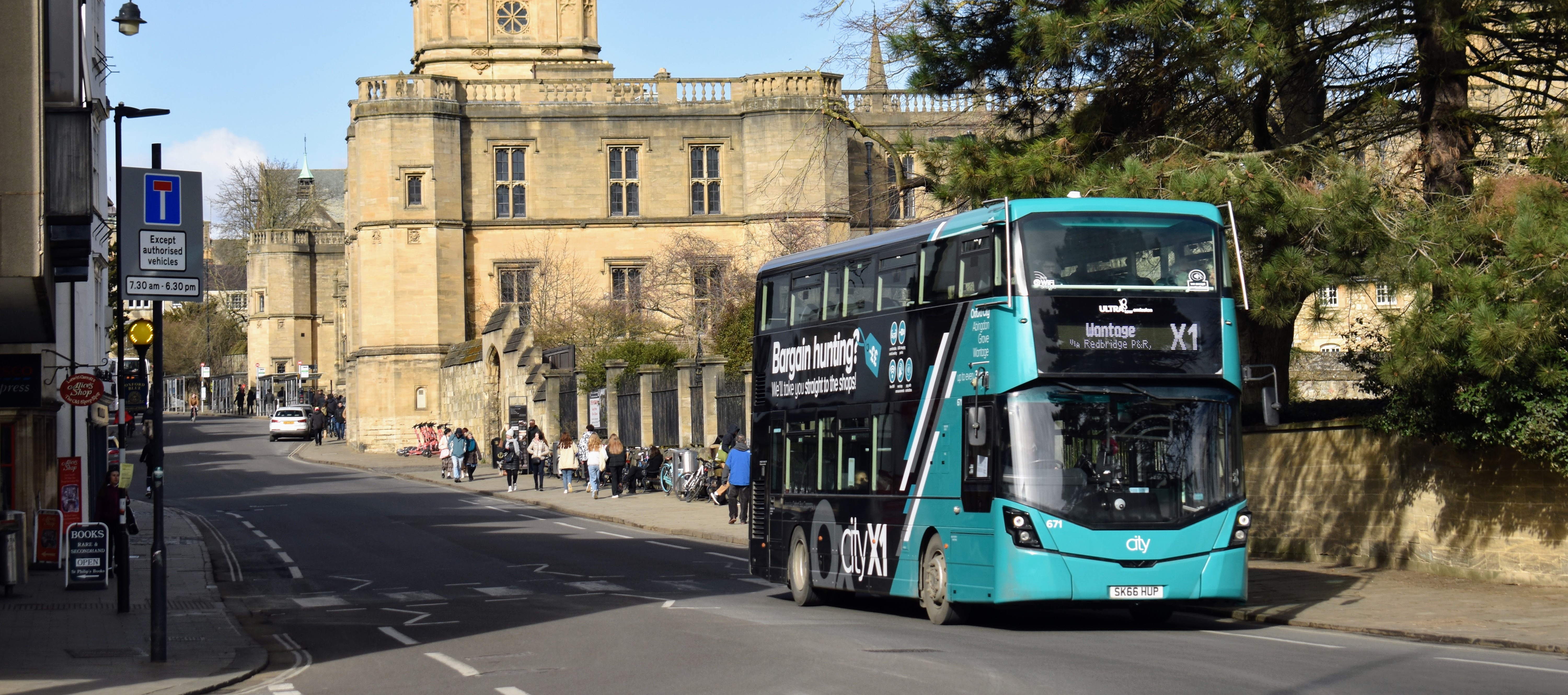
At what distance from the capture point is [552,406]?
157ft

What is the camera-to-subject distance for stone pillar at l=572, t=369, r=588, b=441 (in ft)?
150

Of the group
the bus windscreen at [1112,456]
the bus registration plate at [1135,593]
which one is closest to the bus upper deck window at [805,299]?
the bus windscreen at [1112,456]

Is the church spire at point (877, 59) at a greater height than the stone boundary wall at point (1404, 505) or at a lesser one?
greater

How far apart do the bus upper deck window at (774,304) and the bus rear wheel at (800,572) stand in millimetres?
2446

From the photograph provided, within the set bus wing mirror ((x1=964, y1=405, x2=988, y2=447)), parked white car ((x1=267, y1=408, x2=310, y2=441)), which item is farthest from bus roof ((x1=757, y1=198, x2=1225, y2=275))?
parked white car ((x1=267, y1=408, x2=310, y2=441))

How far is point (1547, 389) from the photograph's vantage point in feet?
53.3

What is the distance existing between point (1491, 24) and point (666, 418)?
26.1 metres

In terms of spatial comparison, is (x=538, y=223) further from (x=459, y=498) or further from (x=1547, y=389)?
(x=1547, y=389)

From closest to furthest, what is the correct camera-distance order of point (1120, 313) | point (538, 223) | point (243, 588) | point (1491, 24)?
point (1120, 313), point (1491, 24), point (243, 588), point (538, 223)

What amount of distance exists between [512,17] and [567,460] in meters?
30.6

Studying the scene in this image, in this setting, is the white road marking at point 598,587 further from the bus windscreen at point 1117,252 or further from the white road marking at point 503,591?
the bus windscreen at point 1117,252

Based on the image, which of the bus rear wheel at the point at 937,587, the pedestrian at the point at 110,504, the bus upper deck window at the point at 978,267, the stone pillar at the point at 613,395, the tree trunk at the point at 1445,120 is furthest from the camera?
the stone pillar at the point at 613,395

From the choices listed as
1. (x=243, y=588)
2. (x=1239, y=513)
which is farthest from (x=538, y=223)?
(x=1239, y=513)

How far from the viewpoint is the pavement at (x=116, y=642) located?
Result: 40.5 ft
